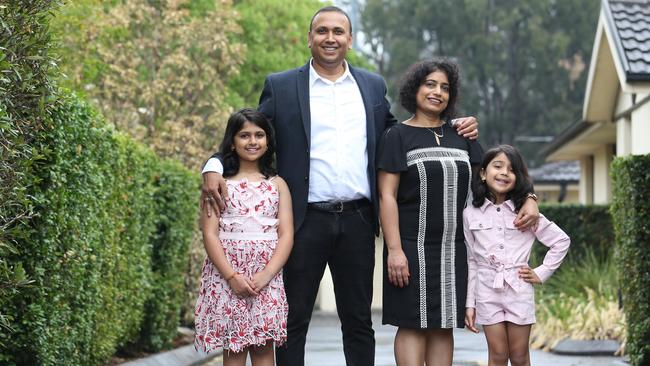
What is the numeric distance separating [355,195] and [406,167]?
317 millimetres

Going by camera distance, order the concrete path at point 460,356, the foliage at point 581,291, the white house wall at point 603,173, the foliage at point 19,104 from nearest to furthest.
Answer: the foliage at point 19,104, the concrete path at point 460,356, the foliage at point 581,291, the white house wall at point 603,173

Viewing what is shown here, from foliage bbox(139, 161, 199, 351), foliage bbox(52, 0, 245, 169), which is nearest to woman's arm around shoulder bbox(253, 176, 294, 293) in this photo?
foliage bbox(139, 161, 199, 351)

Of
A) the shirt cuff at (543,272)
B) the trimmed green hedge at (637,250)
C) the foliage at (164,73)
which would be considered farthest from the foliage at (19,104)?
the foliage at (164,73)

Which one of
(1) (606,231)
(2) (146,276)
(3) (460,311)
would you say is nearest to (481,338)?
(1) (606,231)

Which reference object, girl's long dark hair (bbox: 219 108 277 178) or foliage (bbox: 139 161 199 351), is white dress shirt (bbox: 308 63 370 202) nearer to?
girl's long dark hair (bbox: 219 108 277 178)

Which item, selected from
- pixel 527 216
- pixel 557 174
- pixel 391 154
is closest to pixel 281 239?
pixel 391 154

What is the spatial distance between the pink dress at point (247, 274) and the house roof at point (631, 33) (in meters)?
9.68

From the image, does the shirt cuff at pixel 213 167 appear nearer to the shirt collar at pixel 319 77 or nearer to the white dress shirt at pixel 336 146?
the white dress shirt at pixel 336 146

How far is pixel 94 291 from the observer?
865cm

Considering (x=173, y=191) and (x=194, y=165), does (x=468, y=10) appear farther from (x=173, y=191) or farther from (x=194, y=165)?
(x=173, y=191)

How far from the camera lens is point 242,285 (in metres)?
6.45

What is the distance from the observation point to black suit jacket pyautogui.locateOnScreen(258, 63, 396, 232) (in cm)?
659

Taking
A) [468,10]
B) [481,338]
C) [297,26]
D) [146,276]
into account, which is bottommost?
[481,338]

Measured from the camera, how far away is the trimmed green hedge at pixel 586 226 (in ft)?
73.0
